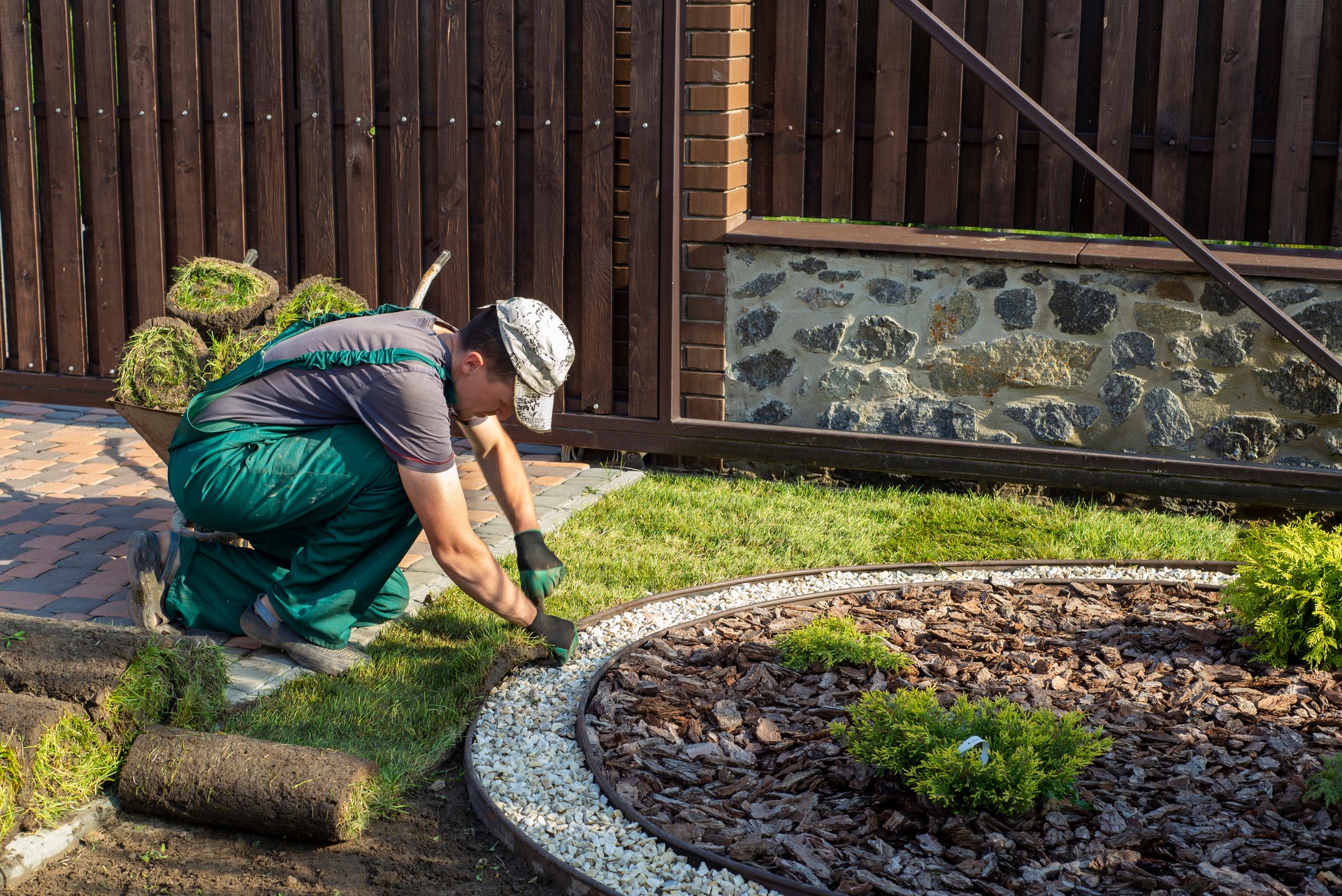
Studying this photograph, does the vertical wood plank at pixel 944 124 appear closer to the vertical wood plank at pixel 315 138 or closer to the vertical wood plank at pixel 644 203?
the vertical wood plank at pixel 644 203

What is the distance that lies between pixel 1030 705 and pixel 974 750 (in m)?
0.64

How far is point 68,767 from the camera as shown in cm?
331

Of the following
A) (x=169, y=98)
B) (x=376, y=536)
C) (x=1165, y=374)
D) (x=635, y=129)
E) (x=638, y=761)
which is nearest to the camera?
(x=638, y=761)

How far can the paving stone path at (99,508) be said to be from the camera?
458 centimetres

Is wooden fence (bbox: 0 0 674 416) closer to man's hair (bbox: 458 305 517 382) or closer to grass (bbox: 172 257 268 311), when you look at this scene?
grass (bbox: 172 257 268 311)

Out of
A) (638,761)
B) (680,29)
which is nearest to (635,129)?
(680,29)

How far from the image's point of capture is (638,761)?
353 cm

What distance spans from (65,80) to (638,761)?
5.13 meters

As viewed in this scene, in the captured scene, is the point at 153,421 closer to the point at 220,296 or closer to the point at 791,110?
the point at 220,296

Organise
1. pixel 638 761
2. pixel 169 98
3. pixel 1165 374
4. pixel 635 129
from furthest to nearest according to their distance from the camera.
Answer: pixel 169 98 → pixel 635 129 → pixel 1165 374 → pixel 638 761

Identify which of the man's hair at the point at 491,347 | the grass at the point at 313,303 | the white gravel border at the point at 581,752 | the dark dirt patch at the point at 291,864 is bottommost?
the dark dirt patch at the point at 291,864

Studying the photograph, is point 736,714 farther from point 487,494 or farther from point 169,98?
point 169,98

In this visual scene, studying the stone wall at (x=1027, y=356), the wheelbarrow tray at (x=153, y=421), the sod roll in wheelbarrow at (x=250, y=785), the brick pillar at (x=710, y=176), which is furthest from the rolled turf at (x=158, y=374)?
the stone wall at (x=1027, y=356)

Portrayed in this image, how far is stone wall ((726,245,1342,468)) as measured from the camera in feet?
18.3
